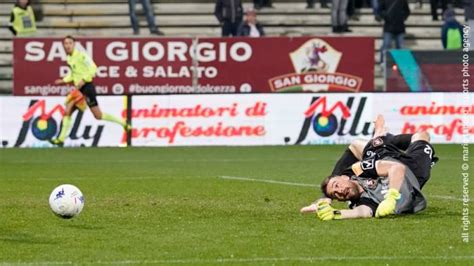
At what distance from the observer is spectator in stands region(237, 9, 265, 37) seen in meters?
32.8

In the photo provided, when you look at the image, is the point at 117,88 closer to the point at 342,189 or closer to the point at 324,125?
the point at 324,125

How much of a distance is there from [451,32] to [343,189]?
66.1 ft

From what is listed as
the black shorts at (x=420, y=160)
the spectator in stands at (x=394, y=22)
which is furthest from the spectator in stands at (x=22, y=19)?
the black shorts at (x=420, y=160)

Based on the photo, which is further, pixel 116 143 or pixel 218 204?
pixel 116 143

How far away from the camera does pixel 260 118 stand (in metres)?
28.5

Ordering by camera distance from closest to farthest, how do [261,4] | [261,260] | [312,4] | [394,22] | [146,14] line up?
[261,260], [394,22], [146,14], [261,4], [312,4]

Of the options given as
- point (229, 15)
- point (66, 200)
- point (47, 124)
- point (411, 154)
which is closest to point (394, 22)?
point (229, 15)

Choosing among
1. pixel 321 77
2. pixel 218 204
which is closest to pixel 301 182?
pixel 218 204

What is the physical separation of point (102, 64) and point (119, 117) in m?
3.46

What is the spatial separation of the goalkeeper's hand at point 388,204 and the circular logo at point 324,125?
15.2 meters

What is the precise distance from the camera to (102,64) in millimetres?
31312

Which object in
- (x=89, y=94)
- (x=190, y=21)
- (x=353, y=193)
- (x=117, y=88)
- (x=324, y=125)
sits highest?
(x=353, y=193)

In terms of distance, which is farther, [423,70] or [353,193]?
[423,70]

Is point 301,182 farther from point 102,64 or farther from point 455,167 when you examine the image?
point 102,64
